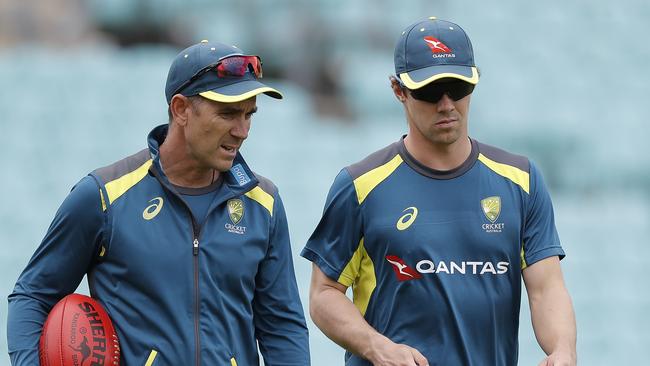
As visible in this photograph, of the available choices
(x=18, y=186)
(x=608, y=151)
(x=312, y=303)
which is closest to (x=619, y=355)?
(x=608, y=151)

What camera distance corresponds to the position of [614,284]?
1074 centimetres

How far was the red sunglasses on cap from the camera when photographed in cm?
412

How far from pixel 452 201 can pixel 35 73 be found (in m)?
6.79

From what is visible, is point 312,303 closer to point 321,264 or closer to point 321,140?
point 321,264

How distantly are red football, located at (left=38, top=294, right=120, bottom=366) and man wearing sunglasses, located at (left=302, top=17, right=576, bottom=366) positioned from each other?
2.75 ft

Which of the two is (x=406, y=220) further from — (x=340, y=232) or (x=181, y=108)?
(x=181, y=108)

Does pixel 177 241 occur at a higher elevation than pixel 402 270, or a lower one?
higher

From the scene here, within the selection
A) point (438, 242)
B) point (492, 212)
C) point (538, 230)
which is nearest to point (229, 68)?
point (438, 242)

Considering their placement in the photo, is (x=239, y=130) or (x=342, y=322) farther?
(x=342, y=322)

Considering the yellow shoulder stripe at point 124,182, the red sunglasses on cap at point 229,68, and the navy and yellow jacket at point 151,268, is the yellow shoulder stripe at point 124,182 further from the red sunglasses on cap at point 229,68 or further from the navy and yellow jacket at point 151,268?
the red sunglasses on cap at point 229,68

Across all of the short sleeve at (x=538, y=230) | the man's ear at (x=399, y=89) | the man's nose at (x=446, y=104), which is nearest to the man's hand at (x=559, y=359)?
the short sleeve at (x=538, y=230)

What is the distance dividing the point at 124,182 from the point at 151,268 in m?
0.31

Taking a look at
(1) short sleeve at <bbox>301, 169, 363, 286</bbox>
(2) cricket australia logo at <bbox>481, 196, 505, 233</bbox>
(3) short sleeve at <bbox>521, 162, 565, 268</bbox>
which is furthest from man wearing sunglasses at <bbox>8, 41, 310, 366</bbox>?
(3) short sleeve at <bbox>521, 162, 565, 268</bbox>

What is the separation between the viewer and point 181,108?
419 cm
